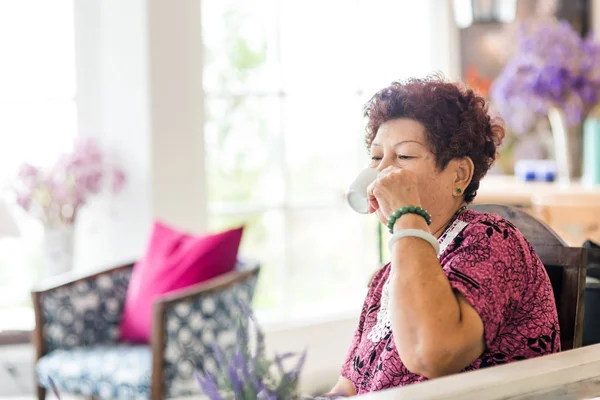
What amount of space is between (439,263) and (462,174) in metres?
0.25

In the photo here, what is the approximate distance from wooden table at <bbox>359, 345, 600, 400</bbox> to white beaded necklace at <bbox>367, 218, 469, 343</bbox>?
0.95 ft

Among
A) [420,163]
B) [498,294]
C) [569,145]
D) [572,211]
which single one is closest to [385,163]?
[420,163]

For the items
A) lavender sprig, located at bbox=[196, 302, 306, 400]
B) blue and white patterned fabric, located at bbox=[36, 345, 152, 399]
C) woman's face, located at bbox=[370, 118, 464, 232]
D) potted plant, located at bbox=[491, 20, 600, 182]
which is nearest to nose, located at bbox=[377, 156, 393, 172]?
woman's face, located at bbox=[370, 118, 464, 232]

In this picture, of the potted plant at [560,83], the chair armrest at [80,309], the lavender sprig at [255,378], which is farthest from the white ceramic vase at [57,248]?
the lavender sprig at [255,378]

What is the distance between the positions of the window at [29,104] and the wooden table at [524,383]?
297 cm

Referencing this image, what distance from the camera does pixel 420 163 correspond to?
1.54 m

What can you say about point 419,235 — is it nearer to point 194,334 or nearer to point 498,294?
point 498,294

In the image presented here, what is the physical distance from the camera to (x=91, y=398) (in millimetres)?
3254

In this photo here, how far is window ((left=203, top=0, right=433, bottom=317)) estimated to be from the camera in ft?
13.4

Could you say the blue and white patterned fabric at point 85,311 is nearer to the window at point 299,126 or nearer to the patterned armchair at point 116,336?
the patterned armchair at point 116,336

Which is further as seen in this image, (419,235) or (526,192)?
(526,192)

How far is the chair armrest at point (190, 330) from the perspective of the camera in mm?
2850

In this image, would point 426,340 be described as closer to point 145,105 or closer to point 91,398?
point 91,398

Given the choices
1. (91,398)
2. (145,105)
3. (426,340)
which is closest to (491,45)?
(145,105)
